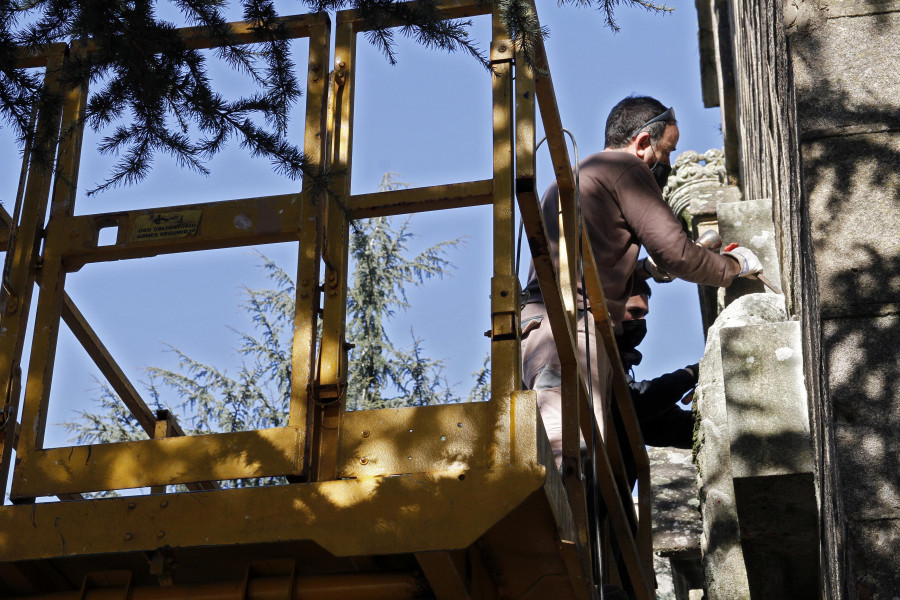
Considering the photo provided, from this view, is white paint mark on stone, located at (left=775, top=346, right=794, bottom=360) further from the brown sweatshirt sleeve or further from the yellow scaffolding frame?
the yellow scaffolding frame

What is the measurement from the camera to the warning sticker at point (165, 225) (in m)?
3.57

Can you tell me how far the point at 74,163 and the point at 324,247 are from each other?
3.11 ft

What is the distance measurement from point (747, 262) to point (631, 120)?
985 millimetres

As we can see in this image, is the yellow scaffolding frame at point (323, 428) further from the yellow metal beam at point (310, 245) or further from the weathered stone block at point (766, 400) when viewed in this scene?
the weathered stone block at point (766, 400)

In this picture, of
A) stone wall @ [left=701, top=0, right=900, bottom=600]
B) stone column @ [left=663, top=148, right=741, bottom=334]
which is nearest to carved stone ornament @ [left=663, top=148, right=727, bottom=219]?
stone column @ [left=663, top=148, right=741, bottom=334]

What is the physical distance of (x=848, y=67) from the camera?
12.4 feet

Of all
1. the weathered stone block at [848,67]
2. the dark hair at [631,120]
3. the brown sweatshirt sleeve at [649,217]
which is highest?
the dark hair at [631,120]

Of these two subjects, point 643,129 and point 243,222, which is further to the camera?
point 643,129

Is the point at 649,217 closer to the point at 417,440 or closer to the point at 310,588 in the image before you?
the point at 417,440

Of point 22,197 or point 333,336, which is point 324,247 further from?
point 22,197

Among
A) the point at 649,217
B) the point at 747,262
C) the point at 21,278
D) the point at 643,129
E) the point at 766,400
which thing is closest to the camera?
the point at 21,278

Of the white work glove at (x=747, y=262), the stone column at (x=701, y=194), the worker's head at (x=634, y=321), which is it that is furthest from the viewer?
the stone column at (x=701, y=194)

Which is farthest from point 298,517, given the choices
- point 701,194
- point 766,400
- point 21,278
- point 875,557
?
point 701,194

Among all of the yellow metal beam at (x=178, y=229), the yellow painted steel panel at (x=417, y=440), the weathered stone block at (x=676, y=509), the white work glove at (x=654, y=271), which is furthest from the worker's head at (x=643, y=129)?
the yellow painted steel panel at (x=417, y=440)
